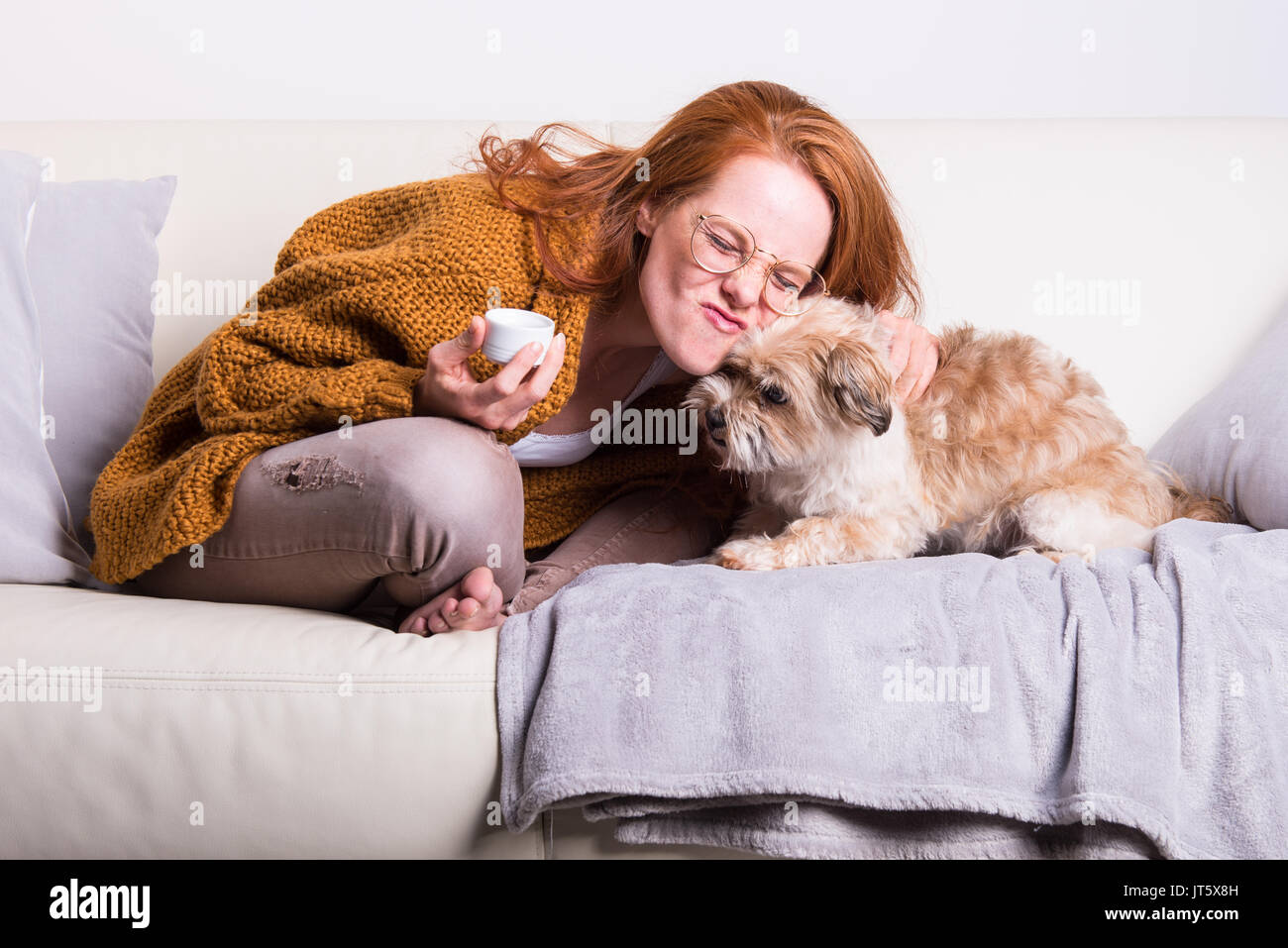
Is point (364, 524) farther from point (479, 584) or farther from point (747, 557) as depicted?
point (747, 557)

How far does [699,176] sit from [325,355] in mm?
823

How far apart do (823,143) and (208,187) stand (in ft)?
5.28

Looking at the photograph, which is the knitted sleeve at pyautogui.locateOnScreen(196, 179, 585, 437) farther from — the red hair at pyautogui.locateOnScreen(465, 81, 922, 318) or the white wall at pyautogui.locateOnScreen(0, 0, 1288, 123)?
the white wall at pyautogui.locateOnScreen(0, 0, 1288, 123)

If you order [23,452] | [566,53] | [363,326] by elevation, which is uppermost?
[566,53]

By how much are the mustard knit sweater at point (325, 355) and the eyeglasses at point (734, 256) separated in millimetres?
247

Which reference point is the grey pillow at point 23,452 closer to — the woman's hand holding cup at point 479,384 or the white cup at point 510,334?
the woman's hand holding cup at point 479,384

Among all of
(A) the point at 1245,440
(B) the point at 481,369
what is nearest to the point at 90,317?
(B) the point at 481,369

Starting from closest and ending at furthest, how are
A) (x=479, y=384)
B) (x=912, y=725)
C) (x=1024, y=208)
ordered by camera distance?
(x=912, y=725) → (x=479, y=384) → (x=1024, y=208)

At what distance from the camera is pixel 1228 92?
3213 mm

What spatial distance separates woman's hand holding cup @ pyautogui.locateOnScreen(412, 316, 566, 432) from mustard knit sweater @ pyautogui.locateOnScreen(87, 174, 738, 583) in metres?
0.05

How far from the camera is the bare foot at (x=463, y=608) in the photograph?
1669mm

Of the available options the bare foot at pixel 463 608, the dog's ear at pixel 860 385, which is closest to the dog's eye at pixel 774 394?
the dog's ear at pixel 860 385

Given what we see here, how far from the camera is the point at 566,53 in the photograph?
10.2 feet
